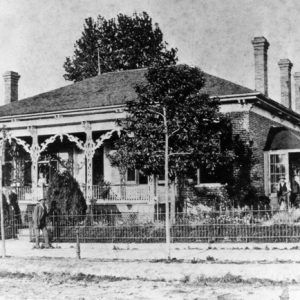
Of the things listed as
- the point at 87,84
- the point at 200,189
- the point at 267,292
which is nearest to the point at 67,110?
the point at 87,84

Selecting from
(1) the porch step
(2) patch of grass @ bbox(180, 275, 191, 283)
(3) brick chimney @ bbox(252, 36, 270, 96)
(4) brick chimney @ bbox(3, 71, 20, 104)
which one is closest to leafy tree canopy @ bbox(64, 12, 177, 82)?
(4) brick chimney @ bbox(3, 71, 20, 104)

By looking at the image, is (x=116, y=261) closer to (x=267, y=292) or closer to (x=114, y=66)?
(x=267, y=292)

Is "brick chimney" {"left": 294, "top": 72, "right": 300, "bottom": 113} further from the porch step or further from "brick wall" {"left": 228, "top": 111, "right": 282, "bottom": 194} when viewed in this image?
the porch step

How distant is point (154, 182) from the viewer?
2136 centimetres

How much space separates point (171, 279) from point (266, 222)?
220 inches

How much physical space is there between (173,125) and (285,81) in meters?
14.5

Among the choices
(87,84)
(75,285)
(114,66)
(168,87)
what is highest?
(114,66)

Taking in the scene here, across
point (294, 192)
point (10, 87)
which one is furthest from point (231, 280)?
point (10, 87)

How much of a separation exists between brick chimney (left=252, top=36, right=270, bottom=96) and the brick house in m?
0.04

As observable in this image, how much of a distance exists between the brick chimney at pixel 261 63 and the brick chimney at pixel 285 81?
450 cm

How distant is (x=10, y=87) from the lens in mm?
33188

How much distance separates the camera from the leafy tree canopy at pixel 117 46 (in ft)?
155

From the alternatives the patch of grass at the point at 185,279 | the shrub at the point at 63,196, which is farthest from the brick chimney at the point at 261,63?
the patch of grass at the point at 185,279

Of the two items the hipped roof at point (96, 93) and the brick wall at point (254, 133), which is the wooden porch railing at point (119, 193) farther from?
the brick wall at point (254, 133)
